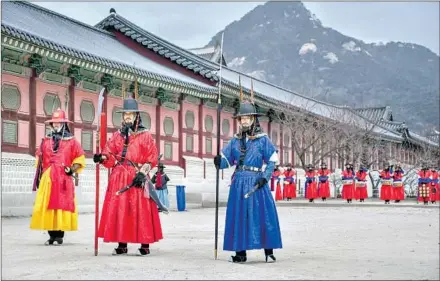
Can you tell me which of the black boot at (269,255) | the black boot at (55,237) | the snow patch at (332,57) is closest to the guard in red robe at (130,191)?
the black boot at (269,255)

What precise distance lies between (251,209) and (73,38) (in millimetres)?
15330

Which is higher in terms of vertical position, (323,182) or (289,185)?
(323,182)

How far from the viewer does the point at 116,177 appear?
336 inches

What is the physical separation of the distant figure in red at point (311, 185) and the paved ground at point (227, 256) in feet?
55.2

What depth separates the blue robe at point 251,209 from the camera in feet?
25.5

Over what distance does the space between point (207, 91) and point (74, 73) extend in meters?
7.06

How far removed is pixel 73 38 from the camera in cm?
2175

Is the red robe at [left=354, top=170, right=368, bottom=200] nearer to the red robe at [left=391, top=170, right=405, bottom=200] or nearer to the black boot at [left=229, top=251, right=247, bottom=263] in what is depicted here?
the red robe at [left=391, top=170, right=405, bottom=200]

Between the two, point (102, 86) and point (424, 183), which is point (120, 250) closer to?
point (102, 86)

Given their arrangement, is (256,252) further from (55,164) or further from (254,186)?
(55,164)

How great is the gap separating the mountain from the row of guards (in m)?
37.4

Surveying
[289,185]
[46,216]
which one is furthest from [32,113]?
[289,185]

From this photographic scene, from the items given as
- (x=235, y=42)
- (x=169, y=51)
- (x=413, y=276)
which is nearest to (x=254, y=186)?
(x=413, y=276)

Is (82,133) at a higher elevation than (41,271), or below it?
higher
